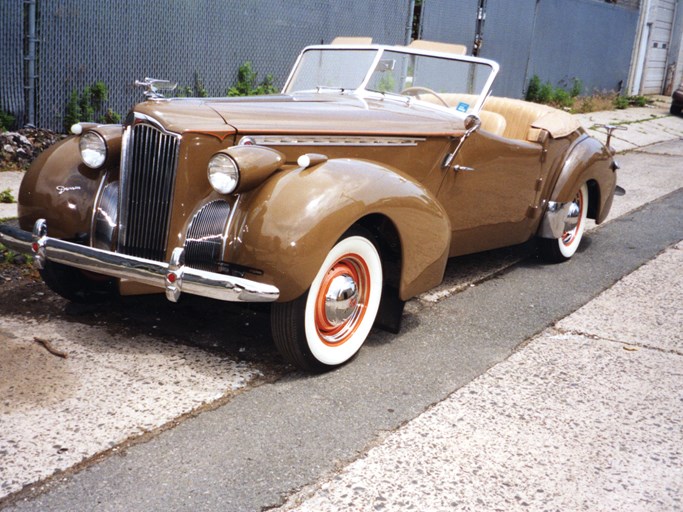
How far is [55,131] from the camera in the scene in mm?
7910

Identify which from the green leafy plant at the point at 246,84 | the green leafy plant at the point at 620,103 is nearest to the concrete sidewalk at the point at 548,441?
the green leafy plant at the point at 246,84

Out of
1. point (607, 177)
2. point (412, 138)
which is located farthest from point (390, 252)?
point (607, 177)

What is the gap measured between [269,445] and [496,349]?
1.62m

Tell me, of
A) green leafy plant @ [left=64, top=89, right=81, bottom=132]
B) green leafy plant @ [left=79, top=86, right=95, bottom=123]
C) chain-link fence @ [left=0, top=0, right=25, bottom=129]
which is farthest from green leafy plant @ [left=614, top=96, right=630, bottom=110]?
chain-link fence @ [left=0, top=0, right=25, bottom=129]

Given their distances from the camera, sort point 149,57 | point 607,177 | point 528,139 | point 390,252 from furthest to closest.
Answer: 1. point 149,57
2. point 607,177
3. point 528,139
4. point 390,252

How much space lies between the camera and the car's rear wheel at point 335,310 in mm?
3574

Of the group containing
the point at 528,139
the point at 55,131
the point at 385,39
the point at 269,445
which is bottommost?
the point at 269,445

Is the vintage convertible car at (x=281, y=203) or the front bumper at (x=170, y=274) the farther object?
the vintage convertible car at (x=281, y=203)

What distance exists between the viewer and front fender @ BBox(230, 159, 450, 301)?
340 centimetres

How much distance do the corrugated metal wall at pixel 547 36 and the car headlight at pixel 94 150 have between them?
Answer: 933 cm

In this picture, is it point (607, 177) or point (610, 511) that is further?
point (607, 177)

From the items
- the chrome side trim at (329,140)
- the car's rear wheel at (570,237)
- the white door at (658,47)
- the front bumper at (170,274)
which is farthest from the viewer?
the white door at (658,47)

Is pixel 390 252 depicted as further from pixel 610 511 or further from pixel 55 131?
pixel 55 131

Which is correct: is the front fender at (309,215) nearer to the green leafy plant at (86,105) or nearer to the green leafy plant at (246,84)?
the green leafy plant at (86,105)
